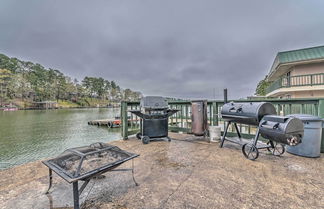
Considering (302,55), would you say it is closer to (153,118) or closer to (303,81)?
(303,81)

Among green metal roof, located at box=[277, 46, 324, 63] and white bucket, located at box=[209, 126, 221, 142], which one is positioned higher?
green metal roof, located at box=[277, 46, 324, 63]

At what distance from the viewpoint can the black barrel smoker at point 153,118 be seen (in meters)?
3.72

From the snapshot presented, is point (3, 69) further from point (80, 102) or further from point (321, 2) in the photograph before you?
point (321, 2)

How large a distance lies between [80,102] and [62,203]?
8212 centimetres

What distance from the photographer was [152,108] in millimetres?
3744

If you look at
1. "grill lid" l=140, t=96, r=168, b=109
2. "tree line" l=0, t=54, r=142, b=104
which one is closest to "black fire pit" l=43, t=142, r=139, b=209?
"grill lid" l=140, t=96, r=168, b=109

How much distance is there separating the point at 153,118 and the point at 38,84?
242 ft

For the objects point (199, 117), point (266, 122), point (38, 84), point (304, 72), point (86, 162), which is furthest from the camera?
point (38, 84)

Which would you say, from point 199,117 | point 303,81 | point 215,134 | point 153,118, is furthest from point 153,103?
point 303,81

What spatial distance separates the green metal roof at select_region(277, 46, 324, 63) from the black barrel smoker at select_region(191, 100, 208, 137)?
13.3 metres

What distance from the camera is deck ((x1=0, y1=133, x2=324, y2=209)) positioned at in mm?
1392

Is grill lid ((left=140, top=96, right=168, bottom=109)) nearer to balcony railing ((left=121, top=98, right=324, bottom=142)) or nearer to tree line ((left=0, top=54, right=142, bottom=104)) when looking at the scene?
balcony railing ((left=121, top=98, right=324, bottom=142))

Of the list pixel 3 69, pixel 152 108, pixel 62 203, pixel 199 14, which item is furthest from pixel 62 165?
pixel 3 69

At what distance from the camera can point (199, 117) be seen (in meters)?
3.89
